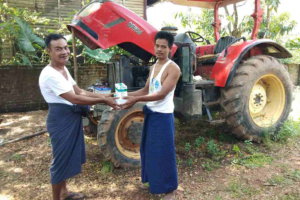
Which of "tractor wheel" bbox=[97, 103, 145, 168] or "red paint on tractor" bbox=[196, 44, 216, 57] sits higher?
"red paint on tractor" bbox=[196, 44, 216, 57]

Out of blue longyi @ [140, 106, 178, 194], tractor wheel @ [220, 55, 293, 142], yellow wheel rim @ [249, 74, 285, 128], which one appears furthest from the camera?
yellow wheel rim @ [249, 74, 285, 128]

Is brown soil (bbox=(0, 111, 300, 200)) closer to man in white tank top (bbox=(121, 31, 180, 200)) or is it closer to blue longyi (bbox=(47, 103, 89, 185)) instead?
man in white tank top (bbox=(121, 31, 180, 200))

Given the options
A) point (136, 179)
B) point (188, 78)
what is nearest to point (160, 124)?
point (136, 179)

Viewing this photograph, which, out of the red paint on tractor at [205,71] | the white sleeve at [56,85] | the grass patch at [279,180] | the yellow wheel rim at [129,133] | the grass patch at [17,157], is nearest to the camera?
the white sleeve at [56,85]

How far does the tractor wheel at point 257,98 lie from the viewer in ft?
11.0

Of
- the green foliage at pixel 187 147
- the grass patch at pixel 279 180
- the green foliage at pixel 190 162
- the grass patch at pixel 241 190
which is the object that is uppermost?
the green foliage at pixel 187 147

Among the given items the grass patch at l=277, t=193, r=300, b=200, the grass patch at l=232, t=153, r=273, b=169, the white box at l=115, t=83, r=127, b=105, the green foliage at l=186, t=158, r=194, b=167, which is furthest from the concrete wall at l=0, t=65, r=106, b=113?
the grass patch at l=277, t=193, r=300, b=200

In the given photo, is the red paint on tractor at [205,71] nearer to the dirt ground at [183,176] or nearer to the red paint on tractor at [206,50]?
the red paint on tractor at [206,50]

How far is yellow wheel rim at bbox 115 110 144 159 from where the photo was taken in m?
2.88

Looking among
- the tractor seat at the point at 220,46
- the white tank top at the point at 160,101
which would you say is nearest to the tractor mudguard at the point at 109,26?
the white tank top at the point at 160,101

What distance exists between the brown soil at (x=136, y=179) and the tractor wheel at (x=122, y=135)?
175 mm

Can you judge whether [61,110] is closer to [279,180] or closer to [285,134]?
[279,180]

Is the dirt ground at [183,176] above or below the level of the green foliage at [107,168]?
below

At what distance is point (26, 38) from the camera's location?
6.09 meters
